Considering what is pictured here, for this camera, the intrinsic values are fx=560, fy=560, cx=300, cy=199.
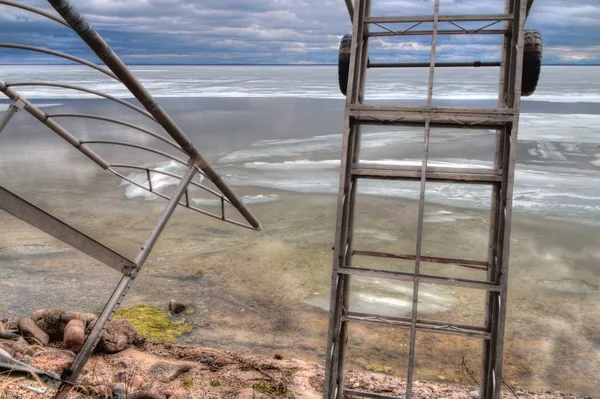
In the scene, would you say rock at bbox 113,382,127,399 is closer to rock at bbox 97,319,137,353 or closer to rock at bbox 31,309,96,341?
rock at bbox 97,319,137,353

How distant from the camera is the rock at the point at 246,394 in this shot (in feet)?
28.0

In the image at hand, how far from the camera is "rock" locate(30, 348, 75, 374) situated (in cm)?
855

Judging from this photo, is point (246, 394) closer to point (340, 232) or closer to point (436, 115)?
point (340, 232)

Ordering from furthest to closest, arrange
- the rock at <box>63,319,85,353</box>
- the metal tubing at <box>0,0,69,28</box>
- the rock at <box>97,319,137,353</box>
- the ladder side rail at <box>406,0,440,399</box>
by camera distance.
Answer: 1. the rock at <box>97,319,137,353</box>
2. the rock at <box>63,319,85,353</box>
3. the metal tubing at <box>0,0,69,28</box>
4. the ladder side rail at <box>406,0,440,399</box>

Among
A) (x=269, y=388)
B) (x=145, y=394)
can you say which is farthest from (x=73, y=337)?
(x=269, y=388)

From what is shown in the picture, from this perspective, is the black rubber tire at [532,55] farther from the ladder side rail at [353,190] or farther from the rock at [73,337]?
the rock at [73,337]

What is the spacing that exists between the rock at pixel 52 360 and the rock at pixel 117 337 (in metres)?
0.83

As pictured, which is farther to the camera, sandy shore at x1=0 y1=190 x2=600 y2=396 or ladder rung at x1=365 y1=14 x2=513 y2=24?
sandy shore at x1=0 y1=190 x2=600 y2=396

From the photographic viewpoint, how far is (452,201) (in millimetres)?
19188

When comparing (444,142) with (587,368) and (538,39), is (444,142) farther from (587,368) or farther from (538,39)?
(538,39)

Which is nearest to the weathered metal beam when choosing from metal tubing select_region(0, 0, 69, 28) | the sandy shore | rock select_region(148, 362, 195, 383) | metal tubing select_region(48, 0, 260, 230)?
metal tubing select_region(48, 0, 260, 230)

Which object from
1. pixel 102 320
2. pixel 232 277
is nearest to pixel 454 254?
pixel 232 277

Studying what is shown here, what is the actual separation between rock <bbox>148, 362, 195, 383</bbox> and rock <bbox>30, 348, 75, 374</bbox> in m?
1.32

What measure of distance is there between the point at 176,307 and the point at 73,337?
A: 2.61 metres
